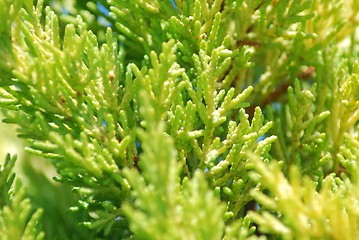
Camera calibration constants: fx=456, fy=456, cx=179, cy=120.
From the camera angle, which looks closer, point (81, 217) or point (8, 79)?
point (8, 79)

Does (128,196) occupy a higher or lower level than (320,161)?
lower

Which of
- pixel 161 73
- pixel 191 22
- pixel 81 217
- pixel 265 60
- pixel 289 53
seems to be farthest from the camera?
pixel 265 60

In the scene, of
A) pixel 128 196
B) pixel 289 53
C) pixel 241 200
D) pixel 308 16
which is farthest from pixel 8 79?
pixel 289 53

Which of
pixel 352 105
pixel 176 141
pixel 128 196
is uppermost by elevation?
pixel 352 105

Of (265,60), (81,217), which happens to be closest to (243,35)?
(265,60)

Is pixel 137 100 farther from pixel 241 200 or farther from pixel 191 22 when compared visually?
pixel 241 200

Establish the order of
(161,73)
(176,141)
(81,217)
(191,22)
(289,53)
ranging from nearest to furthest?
(161,73), (176,141), (191,22), (81,217), (289,53)
